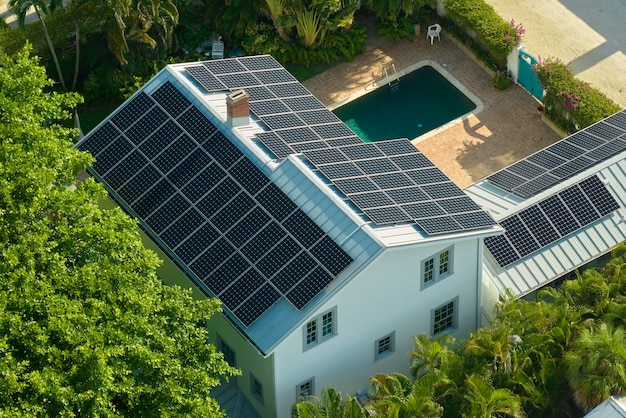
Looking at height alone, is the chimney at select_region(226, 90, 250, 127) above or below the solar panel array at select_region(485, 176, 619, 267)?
above

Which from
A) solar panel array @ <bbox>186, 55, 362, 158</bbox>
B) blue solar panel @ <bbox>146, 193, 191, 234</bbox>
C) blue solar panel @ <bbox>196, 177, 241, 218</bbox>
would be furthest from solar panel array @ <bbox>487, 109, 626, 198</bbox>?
blue solar panel @ <bbox>146, 193, 191, 234</bbox>

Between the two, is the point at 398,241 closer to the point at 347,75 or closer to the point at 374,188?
the point at 374,188

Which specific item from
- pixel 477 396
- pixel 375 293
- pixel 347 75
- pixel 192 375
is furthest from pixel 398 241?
pixel 347 75

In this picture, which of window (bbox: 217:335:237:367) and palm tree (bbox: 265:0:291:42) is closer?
window (bbox: 217:335:237:367)

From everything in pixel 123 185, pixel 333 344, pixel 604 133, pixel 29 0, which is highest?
pixel 29 0

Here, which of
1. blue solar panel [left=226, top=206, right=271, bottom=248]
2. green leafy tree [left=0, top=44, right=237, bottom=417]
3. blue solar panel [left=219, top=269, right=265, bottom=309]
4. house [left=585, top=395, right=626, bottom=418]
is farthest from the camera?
blue solar panel [left=226, top=206, right=271, bottom=248]

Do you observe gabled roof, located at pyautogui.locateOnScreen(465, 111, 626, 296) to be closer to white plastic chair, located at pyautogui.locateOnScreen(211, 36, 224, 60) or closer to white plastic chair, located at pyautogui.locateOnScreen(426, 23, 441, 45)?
white plastic chair, located at pyautogui.locateOnScreen(426, 23, 441, 45)

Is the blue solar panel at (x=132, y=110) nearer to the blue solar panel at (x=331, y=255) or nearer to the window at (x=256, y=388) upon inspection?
the blue solar panel at (x=331, y=255)
